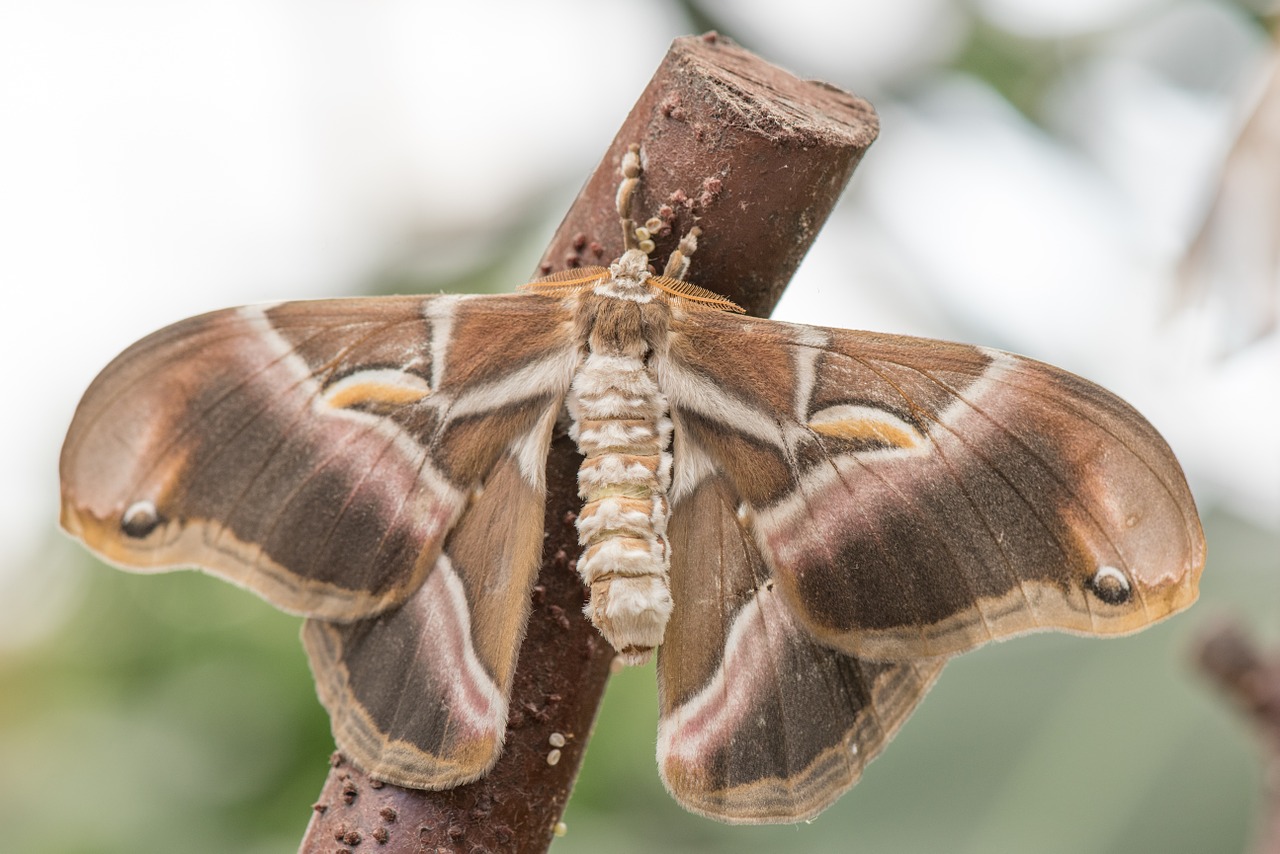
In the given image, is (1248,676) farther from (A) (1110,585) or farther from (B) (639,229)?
(B) (639,229)

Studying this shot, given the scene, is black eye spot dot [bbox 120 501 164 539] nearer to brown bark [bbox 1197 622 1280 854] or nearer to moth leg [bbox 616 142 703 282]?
moth leg [bbox 616 142 703 282]

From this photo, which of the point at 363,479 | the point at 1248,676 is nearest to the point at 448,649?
the point at 363,479

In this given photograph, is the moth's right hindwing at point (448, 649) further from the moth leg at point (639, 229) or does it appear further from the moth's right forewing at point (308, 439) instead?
the moth leg at point (639, 229)

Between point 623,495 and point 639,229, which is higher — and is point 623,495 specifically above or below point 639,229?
below

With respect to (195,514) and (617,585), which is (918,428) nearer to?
(617,585)

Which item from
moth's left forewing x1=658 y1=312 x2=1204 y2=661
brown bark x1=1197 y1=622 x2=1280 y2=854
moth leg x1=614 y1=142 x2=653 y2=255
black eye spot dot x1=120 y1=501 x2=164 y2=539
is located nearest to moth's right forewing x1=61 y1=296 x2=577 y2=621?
black eye spot dot x1=120 y1=501 x2=164 y2=539

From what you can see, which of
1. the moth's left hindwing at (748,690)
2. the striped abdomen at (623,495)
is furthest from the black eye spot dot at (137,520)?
the moth's left hindwing at (748,690)

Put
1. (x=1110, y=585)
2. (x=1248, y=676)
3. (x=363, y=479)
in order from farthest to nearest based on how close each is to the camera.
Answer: (x=1248, y=676) → (x=363, y=479) → (x=1110, y=585)
